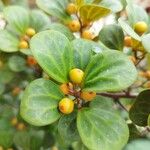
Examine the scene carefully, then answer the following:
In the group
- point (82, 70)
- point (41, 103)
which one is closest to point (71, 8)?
point (82, 70)

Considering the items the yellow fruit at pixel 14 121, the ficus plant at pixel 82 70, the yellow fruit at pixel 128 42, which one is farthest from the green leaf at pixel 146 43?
the yellow fruit at pixel 14 121

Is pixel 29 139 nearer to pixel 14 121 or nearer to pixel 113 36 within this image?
pixel 14 121

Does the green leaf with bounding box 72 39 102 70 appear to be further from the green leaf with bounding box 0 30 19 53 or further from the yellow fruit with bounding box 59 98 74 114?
the green leaf with bounding box 0 30 19 53

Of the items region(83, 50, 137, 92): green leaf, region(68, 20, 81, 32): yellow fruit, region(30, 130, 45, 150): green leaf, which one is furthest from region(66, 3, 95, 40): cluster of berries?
region(30, 130, 45, 150): green leaf

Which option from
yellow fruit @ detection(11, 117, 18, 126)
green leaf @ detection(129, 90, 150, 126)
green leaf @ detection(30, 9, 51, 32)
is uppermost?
green leaf @ detection(129, 90, 150, 126)

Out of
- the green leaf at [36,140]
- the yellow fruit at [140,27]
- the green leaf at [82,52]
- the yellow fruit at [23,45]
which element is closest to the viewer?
the green leaf at [82,52]

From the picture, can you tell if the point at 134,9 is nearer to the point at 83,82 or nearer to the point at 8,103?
the point at 83,82

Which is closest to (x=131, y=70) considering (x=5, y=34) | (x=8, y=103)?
(x=5, y=34)

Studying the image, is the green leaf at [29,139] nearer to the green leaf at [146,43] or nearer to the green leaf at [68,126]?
the green leaf at [68,126]
